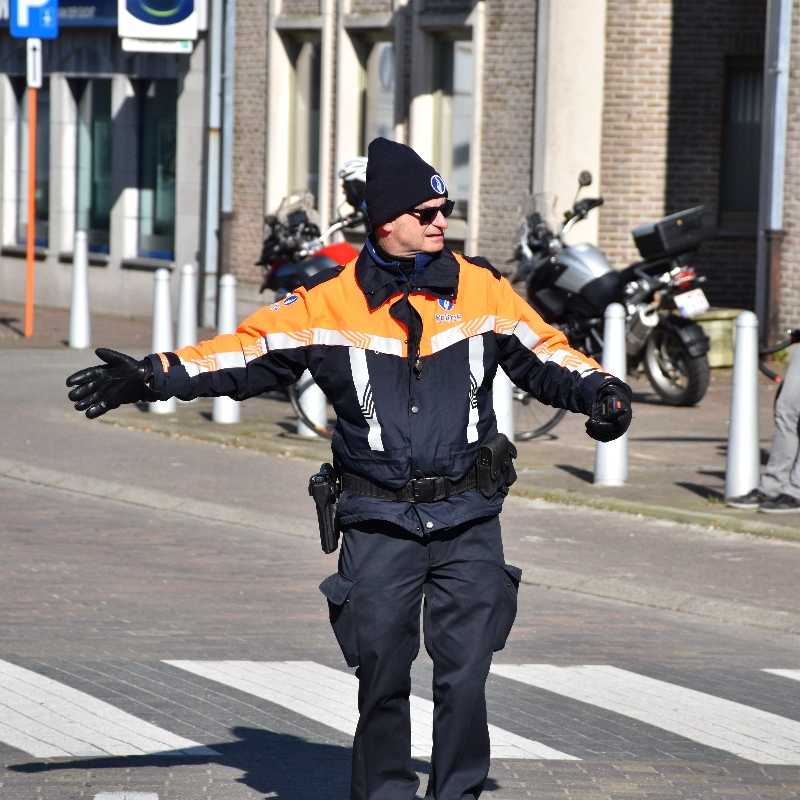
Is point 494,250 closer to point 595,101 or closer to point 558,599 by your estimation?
point 595,101

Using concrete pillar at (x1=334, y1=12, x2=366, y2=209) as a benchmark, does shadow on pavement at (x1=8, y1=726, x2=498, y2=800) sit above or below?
Result: below

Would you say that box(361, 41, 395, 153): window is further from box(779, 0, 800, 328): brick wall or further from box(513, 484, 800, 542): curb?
box(513, 484, 800, 542): curb

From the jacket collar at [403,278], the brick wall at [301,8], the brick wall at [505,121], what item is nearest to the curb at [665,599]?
the jacket collar at [403,278]

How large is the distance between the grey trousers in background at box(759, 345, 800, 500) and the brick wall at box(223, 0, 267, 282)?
49.7 ft

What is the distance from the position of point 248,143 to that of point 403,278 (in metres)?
21.0

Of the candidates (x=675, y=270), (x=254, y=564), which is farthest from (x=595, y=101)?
(x=254, y=564)

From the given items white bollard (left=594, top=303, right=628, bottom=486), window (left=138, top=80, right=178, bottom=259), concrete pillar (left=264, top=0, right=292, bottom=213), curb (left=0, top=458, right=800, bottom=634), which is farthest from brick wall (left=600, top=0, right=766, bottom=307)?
curb (left=0, top=458, right=800, bottom=634)

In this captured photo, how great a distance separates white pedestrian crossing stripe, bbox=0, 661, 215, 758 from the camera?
6.65 m

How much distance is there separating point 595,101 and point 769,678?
50.3 feet

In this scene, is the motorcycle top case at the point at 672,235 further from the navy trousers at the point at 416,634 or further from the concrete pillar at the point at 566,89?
the navy trousers at the point at 416,634

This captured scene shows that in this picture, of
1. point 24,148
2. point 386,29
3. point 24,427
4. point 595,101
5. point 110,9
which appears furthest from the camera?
point 24,148

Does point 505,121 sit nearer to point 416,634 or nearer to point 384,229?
point 384,229

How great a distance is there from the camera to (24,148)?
3070 cm

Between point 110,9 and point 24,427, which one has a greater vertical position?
point 110,9
